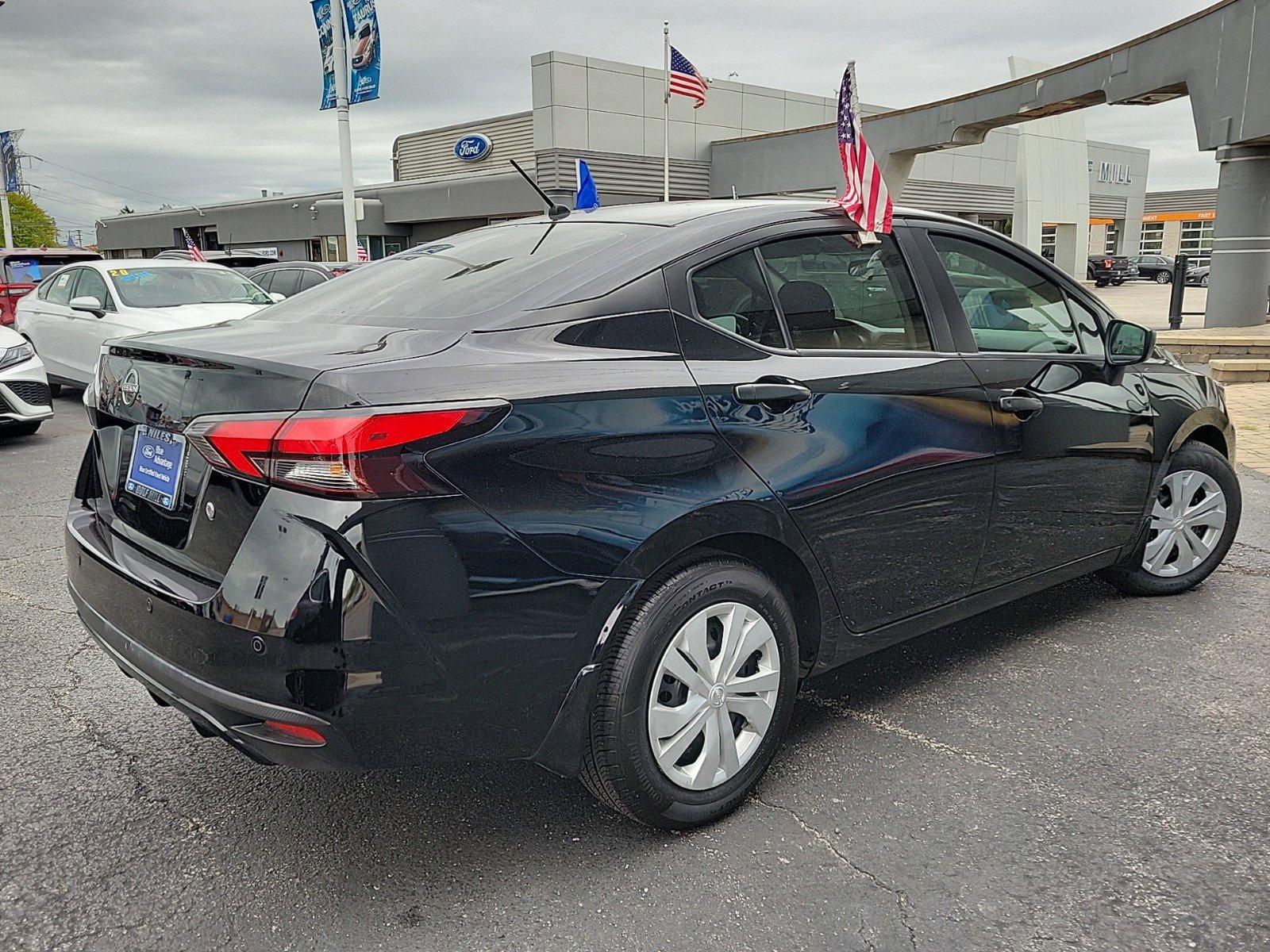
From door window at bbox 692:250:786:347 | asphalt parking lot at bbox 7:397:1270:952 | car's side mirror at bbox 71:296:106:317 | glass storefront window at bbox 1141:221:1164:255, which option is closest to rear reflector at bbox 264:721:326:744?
asphalt parking lot at bbox 7:397:1270:952

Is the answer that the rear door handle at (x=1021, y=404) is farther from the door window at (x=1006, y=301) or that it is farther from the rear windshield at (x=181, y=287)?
the rear windshield at (x=181, y=287)

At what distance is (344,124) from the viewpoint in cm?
2144

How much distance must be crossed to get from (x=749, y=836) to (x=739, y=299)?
56.1 inches

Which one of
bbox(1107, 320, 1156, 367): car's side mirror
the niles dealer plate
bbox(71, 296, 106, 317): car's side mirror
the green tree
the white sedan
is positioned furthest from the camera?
the green tree

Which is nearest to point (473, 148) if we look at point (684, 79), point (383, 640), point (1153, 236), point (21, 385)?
point (684, 79)

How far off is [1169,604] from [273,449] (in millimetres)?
3814

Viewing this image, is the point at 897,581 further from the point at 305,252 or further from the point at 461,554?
the point at 305,252

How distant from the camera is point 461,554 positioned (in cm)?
219

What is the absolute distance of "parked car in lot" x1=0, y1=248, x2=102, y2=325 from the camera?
50.5 ft

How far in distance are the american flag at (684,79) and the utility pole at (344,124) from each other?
757 cm

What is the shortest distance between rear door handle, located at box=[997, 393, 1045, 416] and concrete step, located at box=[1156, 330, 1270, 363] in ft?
37.3

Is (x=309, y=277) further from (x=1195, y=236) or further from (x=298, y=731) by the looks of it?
(x=1195, y=236)

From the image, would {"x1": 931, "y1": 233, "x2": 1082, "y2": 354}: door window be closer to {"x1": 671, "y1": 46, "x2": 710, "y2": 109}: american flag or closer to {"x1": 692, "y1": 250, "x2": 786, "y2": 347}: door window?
{"x1": 692, "y1": 250, "x2": 786, "y2": 347}: door window

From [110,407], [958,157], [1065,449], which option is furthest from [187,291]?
[958,157]
